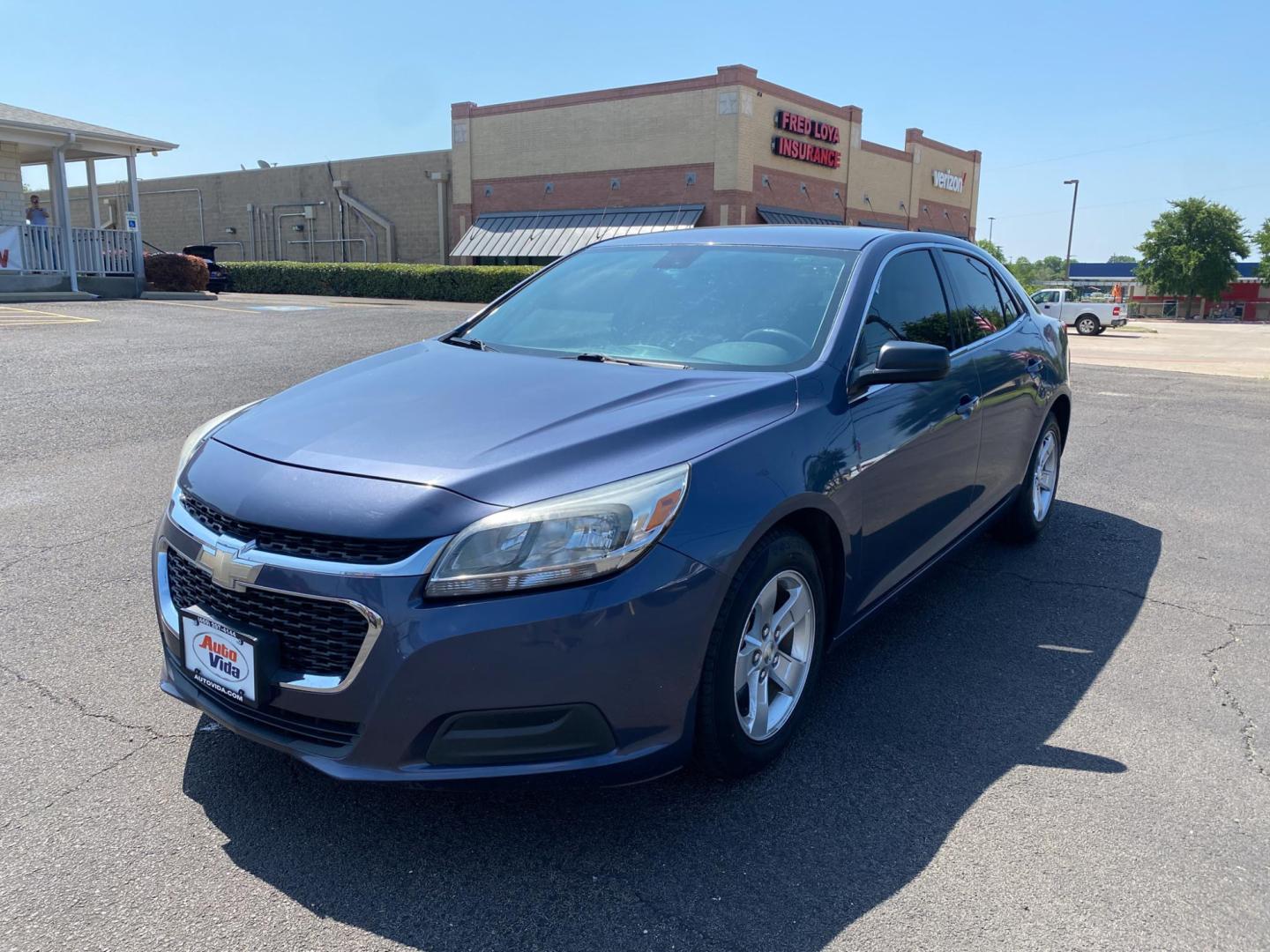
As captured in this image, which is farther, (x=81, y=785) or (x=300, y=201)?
(x=300, y=201)

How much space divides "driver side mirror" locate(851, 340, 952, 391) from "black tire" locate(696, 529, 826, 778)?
2.35 feet

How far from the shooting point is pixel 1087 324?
37.6 metres

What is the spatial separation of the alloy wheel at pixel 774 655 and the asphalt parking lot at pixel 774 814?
0.22 metres

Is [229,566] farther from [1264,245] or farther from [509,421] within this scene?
[1264,245]

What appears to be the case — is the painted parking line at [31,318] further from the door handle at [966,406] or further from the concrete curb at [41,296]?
the door handle at [966,406]

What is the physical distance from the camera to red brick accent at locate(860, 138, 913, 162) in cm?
3966

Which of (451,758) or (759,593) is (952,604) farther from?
(451,758)

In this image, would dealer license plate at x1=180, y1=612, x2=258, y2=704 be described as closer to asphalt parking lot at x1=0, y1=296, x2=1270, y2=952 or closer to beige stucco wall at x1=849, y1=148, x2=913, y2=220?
asphalt parking lot at x1=0, y1=296, x2=1270, y2=952

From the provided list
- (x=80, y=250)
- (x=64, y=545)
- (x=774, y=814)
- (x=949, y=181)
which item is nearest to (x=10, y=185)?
(x=80, y=250)

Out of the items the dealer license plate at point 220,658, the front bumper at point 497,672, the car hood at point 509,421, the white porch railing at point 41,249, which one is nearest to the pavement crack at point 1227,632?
the car hood at point 509,421

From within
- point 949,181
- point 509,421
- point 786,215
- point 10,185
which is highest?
point 949,181

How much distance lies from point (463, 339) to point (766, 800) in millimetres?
2314

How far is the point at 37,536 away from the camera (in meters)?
5.32

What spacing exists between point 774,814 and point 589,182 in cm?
3466
